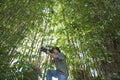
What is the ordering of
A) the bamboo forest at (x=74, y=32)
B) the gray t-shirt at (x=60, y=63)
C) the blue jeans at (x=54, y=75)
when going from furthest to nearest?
1. the bamboo forest at (x=74, y=32)
2. the gray t-shirt at (x=60, y=63)
3. the blue jeans at (x=54, y=75)

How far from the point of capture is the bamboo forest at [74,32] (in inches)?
325

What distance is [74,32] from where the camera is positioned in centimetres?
909

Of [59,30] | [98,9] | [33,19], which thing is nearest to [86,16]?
[98,9]

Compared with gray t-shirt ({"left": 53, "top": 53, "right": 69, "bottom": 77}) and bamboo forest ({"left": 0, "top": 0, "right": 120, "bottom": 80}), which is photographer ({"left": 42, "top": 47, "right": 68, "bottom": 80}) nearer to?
gray t-shirt ({"left": 53, "top": 53, "right": 69, "bottom": 77})

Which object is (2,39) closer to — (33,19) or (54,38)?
(33,19)

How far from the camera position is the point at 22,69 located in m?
5.55

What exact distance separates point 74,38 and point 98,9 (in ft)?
4.38

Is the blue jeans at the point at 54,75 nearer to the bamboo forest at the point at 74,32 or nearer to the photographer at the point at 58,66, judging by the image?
the photographer at the point at 58,66

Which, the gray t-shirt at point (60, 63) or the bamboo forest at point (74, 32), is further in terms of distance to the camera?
the bamboo forest at point (74, 32)

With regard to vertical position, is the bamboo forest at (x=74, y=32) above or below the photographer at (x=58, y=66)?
below

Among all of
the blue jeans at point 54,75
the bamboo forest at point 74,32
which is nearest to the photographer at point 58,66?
the blue jeans at point 54,75

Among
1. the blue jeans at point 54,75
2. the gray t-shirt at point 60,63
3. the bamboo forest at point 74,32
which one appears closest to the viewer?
the blue jeans at point 54,75

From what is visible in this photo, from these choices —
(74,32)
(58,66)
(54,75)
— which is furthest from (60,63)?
(74,32)

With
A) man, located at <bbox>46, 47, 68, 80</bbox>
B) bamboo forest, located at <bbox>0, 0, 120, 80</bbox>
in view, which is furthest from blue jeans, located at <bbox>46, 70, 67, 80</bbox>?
bamboo forest, located at <bbox>0, 0, 120, 80</bbox>
